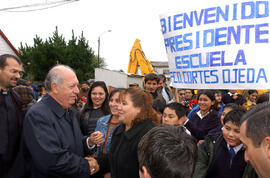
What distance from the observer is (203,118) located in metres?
4.20

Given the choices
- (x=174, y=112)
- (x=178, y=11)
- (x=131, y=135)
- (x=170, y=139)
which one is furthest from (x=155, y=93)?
(x=170, y=139)

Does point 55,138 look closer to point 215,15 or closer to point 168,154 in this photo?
point 168,154

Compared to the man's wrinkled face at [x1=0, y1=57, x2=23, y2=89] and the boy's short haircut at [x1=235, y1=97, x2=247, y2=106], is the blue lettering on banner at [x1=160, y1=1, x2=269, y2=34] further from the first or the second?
the boy's short haircut at [x1=235, y1=97, x2=247, y2=106]

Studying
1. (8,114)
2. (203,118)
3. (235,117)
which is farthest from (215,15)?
(8,114)

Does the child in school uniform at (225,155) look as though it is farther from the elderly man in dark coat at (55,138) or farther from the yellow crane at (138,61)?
the yellow crane at (138,61)

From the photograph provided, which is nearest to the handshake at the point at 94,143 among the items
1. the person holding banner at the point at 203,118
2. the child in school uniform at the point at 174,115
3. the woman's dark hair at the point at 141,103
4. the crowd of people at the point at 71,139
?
the crowd of people at the point at 71,139

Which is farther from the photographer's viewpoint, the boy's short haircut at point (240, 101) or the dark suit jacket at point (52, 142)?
the boy's short haircut at point (240, 101)

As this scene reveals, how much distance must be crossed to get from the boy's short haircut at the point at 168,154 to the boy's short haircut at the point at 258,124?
0.34 m

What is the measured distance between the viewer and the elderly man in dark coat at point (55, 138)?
222 centimetres

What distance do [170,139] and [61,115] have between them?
1525 mm

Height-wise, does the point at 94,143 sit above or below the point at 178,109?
below

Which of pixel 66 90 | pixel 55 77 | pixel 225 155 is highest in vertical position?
pixel 55 77

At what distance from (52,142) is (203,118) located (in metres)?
2.80

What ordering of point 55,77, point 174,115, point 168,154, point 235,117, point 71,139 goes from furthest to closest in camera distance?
point 174,115 → point 235,117 → point 55,77 → point 71,139 → point 168,154
